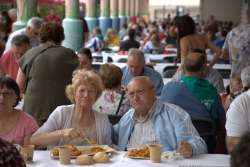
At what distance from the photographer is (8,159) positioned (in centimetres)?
176

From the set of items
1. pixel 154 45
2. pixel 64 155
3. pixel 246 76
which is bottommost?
pixel 154 45

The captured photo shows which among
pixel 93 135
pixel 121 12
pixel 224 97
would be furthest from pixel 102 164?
pixel 121 12

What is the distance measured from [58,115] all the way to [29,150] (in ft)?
1.96

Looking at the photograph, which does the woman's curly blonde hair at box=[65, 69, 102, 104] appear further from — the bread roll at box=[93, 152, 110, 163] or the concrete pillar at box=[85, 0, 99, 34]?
the concrete pillar at box=[85, 0, 99, 34]

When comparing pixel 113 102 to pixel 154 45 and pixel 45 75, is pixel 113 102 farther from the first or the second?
pixel 154 45

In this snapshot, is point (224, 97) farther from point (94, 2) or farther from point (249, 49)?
A: point (94, 2)

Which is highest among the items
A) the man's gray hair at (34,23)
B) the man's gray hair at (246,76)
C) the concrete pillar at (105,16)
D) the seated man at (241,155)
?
the seated man at (241,155)

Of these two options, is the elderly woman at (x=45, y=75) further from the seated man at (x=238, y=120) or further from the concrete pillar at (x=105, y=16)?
the concrete pillar at (x=105, y=16)

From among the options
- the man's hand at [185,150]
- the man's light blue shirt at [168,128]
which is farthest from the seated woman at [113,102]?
the man's hand at [185,150]

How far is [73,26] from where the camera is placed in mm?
12594

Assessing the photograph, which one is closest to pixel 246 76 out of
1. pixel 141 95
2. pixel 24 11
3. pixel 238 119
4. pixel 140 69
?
pixel 238 119

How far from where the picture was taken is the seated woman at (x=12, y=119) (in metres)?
3.72

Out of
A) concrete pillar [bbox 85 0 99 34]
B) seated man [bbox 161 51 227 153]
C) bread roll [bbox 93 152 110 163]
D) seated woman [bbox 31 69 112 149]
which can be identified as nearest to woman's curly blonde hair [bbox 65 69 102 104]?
seated woman [bbox 31 69 112 149]

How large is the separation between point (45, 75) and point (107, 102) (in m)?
0.63
